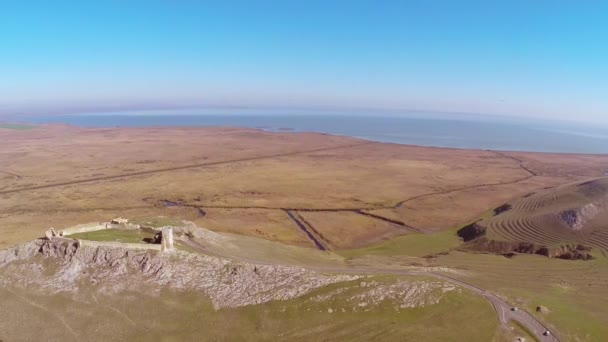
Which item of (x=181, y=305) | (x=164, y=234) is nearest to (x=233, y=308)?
(x=181, y=305)

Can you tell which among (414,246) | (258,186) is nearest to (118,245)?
(414,246)

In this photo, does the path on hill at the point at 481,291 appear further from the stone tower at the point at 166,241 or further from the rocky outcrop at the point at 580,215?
the rocky outcrop at the point at 580,215

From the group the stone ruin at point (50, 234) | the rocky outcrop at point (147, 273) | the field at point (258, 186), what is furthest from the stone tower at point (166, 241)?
the field at point (258, 186)

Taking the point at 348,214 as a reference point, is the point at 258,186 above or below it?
above

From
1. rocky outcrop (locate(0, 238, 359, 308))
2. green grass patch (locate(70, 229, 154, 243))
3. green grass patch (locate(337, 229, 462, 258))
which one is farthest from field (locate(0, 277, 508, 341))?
green grass patch (locate(337, 229, 462, 258))

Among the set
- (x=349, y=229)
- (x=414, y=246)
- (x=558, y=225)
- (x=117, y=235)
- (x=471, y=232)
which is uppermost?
(x=117, y=235)

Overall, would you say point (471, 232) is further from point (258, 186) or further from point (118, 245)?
point (258, 186)

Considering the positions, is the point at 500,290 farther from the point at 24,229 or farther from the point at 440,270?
the point at 24,229
